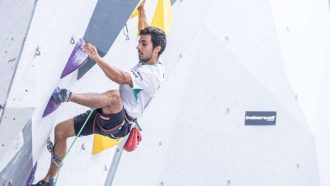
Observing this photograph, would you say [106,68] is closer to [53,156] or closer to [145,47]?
[145,47]

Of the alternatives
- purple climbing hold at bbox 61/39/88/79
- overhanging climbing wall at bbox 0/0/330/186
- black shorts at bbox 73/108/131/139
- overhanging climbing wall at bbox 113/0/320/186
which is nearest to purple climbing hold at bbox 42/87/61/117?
purple climbing hold at bbox 61/39/88/79

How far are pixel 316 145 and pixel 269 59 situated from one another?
2.86ft

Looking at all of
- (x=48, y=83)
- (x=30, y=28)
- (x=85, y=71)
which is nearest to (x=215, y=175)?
(x=85, y=71)

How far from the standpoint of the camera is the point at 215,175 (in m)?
5.90

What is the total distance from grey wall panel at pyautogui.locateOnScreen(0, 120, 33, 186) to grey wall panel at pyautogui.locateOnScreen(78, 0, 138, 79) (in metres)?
0.58

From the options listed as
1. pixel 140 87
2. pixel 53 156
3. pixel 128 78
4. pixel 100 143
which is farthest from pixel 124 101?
pixel 100 143

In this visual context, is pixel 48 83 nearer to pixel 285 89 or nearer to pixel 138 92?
pixel 138 92

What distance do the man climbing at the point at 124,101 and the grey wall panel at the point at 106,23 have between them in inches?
9.8

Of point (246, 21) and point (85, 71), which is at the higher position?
point (246, 21)

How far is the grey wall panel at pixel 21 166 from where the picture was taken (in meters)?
3.34

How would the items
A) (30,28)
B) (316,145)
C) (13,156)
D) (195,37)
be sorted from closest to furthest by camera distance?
1. (30,28)
2. (13,156)
3. (195,37)
4. (316,145)

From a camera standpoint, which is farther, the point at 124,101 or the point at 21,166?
the point at 124,101

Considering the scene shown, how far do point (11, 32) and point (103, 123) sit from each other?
3.59 feet

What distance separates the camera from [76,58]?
3648mm
